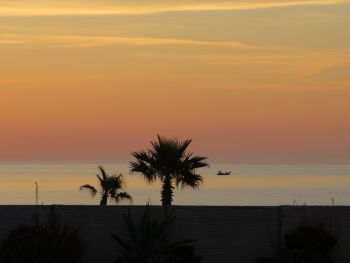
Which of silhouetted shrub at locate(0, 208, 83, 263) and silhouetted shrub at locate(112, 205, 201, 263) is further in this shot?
silhouetted shrub at locate(112, 205, 201, 263)

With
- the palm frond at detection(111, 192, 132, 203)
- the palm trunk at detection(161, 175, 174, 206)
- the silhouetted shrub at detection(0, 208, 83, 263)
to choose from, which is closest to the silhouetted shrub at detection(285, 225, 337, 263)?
the silhouetted shrub at detection(0, 208, 83, 263)

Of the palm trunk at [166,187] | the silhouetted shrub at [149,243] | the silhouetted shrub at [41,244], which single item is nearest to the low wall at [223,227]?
the silhouetted shrub at [149,243]

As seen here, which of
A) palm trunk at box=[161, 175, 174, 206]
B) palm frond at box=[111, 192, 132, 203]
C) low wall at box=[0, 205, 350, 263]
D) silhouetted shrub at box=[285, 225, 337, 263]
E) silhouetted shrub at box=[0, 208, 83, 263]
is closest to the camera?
silhouetted shrub at box=[0, 208, 83, 263]

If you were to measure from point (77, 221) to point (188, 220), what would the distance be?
3052 millimetres

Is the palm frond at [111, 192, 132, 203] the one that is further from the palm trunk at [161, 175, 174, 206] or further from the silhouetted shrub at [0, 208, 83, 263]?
the silhouetted shrub at [0, 208, 83, 263]

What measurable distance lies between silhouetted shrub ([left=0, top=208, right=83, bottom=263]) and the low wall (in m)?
0.81

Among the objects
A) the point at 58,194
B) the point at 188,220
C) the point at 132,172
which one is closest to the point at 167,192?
the point at 132,172

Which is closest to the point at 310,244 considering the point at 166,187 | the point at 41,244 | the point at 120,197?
the point at 41,244

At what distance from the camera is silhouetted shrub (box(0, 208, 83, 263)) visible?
3231cm

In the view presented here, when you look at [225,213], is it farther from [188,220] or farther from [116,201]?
[116,201]

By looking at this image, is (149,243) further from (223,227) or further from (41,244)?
(41,244)

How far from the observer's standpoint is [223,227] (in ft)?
114

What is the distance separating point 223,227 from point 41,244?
5.35 m

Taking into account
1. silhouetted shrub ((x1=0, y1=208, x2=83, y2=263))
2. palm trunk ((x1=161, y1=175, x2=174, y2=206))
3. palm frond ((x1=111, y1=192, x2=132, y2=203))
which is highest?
palm frond ((x1=111, y1=192, x2=132, y2=203))
